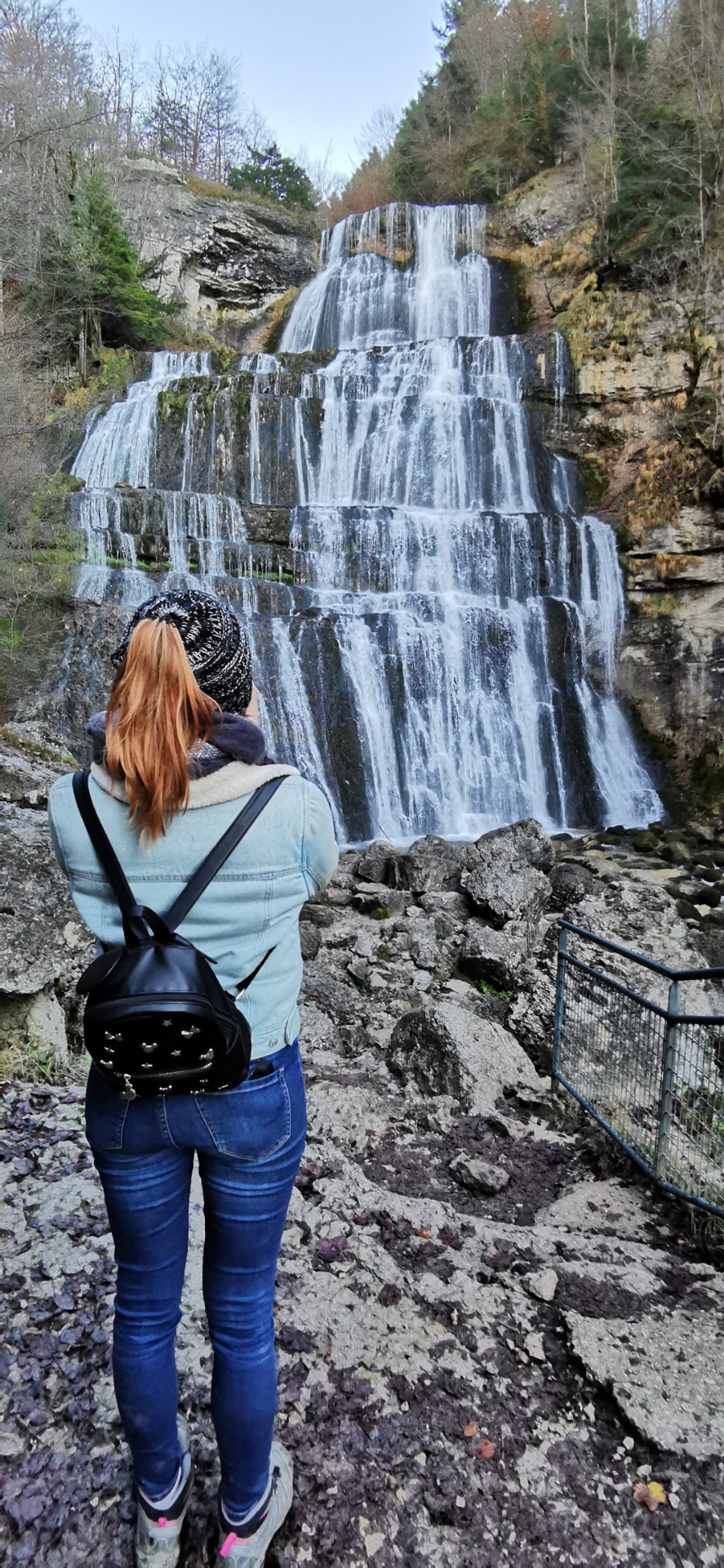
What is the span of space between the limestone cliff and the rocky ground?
10902 millimetres

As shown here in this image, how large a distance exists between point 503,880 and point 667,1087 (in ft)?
15.5

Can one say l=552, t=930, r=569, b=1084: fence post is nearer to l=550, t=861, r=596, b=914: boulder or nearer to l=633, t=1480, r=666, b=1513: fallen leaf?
l=633, t=1480, r=666, b=1513: fallen leaf

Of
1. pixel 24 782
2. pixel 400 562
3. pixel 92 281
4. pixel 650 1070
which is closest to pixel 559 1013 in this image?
pixel 650 1070

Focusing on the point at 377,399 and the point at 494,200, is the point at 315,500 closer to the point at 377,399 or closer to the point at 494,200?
the point at 377,399

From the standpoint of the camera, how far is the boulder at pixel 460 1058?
465 centimetres

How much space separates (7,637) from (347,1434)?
10861 millimetres

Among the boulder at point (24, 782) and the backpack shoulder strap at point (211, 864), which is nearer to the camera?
the backpack shoulder strap at point (211, 864)

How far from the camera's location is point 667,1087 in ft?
12.0

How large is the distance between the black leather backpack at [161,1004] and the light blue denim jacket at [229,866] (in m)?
0.02

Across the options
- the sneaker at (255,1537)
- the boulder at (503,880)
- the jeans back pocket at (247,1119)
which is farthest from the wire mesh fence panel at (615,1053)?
the boulder at (503,880)

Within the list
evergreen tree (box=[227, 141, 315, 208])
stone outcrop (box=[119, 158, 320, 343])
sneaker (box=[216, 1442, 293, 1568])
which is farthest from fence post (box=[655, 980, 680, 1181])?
evergreen tree (box=[227, 141, 315, 208])

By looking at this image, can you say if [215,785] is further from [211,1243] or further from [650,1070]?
[650,1070]

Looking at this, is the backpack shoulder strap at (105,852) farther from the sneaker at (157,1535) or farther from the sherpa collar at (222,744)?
the sneaker at (157,1535)

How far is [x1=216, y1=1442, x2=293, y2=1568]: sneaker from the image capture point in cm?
158
